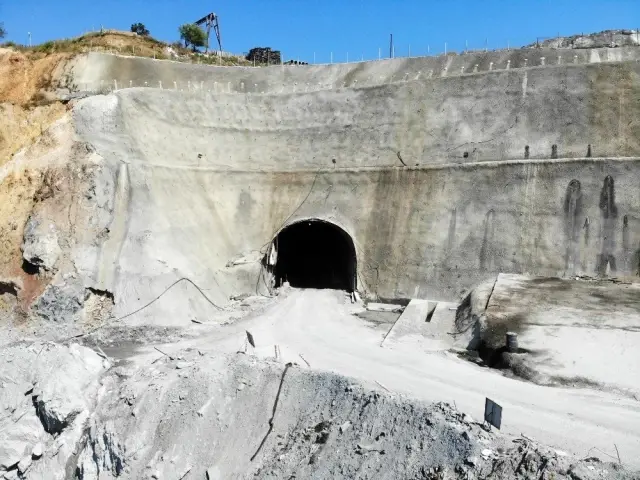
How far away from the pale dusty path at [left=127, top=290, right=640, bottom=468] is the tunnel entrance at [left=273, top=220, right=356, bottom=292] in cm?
348

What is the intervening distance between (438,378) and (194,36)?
31.1 metres

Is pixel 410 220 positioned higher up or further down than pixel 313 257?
higher up

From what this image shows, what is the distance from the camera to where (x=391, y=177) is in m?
24.1

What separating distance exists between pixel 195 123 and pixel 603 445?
20890 mm

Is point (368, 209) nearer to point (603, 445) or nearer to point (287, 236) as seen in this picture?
point (287, 236)

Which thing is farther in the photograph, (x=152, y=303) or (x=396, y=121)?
(x=396, y=121)

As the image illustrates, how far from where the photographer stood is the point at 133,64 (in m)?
27.6

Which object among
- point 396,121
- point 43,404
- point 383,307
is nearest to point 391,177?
point 396,121

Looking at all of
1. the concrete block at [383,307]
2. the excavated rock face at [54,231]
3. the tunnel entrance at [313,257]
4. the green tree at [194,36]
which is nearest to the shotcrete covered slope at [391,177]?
the concrete block at [383,307]

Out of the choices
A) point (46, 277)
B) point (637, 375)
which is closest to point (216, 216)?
point (46, 277)

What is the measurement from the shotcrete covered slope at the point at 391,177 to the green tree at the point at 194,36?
12.9 meters

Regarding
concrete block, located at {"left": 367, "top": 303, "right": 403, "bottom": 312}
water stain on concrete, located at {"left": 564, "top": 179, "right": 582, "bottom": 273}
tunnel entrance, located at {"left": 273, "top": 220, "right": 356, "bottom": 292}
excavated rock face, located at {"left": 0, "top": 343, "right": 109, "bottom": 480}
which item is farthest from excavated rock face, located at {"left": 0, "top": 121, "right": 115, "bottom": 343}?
water stain on concrete, located at {"left": 564, "top": 179, "right": 582, "bottom": 273}

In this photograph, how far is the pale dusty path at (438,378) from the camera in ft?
33.1

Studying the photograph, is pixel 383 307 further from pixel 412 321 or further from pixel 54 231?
pixel 54 231
